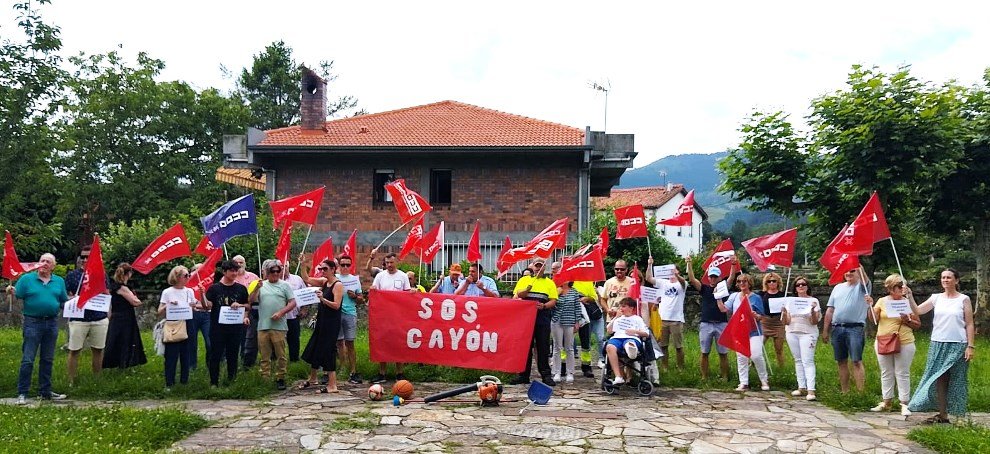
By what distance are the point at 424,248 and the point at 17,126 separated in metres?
6.67

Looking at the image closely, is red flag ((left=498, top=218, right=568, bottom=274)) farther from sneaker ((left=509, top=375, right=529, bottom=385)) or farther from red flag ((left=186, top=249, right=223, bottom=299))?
red flag ((left=186, top=249, right=223, bottom=299))

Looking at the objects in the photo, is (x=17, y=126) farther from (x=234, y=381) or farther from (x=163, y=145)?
(x=163, y=145)

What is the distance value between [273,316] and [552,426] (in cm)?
424

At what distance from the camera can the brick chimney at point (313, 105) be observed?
25000 millimetres

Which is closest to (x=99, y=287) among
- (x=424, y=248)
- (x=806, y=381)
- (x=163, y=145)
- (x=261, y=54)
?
(x=424, y=248)

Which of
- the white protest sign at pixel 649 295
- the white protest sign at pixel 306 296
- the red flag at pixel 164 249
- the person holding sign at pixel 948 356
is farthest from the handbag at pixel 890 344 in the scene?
the red flag at pixel 164 249

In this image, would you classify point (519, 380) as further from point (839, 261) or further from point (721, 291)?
point (839, 261)

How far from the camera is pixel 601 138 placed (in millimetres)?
23375

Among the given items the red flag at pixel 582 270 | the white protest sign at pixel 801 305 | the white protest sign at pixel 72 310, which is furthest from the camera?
the red flag at pixel 582 270

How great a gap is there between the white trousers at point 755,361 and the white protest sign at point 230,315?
6.74 m

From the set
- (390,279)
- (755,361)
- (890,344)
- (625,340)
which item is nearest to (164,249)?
(390,279)

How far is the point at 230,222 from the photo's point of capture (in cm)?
1171

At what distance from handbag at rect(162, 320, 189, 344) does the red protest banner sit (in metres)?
2.47

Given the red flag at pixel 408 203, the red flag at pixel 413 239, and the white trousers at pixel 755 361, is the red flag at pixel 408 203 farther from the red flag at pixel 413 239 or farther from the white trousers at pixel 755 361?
the white trousers at pixel 755 361
